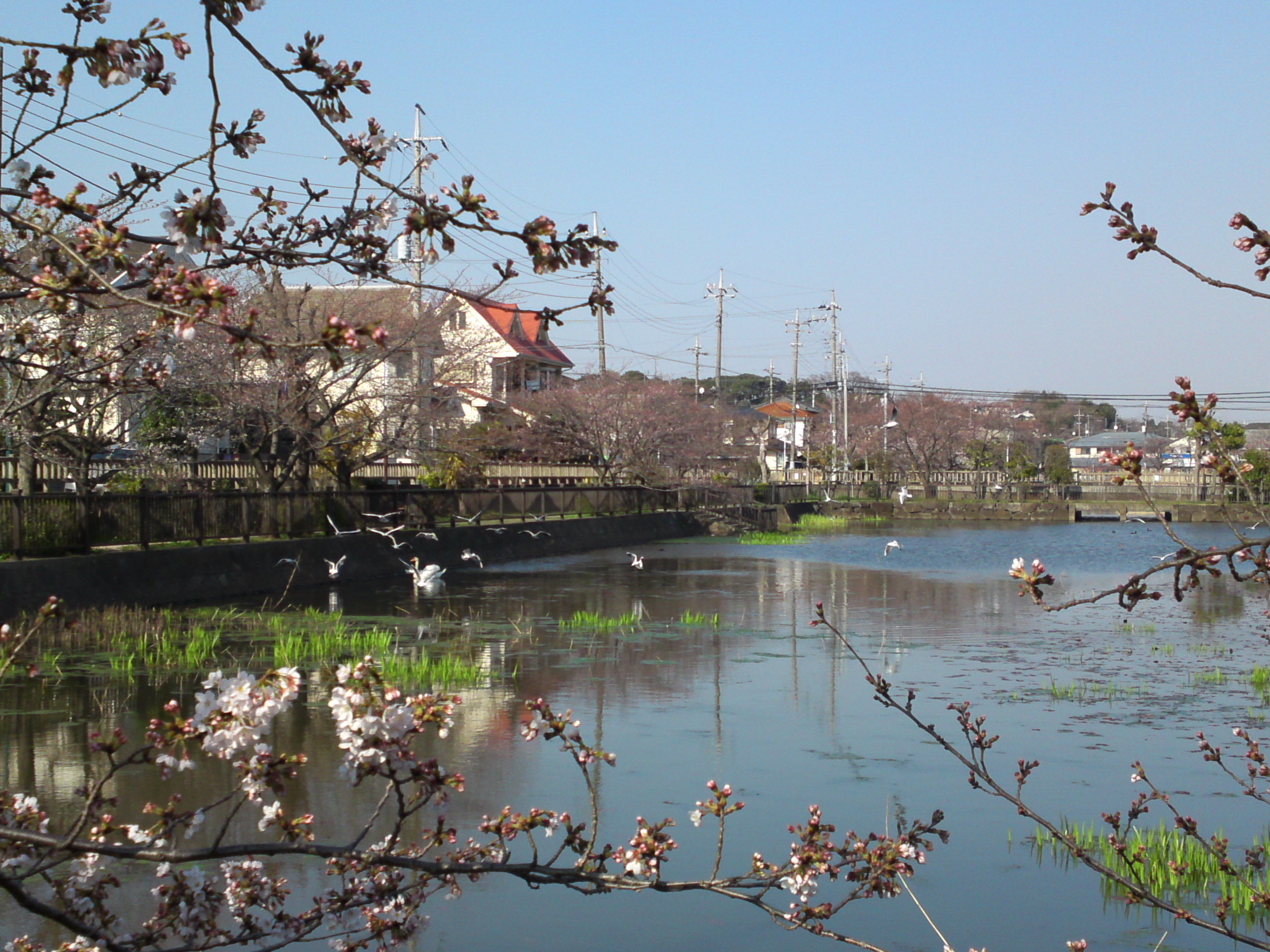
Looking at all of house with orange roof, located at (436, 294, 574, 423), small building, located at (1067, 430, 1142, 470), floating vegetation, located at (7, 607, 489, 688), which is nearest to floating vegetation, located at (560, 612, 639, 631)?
floating vegetation, located at (7, 607, 489, 688)

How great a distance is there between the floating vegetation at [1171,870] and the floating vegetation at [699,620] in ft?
30.5

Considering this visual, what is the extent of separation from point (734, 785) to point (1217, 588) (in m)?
18.9

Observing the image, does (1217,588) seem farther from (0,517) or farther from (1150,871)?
(0,517)

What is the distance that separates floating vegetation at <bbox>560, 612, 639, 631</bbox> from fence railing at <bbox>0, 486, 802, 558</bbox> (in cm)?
630

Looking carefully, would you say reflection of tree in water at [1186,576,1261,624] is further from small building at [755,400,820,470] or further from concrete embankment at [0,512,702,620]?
small building at [755,400,820,470]

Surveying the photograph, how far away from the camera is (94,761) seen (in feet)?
26.6

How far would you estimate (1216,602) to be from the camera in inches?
836

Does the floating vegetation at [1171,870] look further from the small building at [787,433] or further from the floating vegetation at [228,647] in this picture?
the small building at [787,433]

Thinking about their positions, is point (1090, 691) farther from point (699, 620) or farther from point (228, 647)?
point (228, 647)

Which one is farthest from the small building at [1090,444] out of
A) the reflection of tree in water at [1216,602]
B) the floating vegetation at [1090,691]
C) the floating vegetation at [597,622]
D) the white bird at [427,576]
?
the floating vegetation at [1090,691]

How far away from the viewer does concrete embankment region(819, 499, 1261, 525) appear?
181 feet

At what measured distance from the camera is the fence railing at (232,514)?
15555 millimetres

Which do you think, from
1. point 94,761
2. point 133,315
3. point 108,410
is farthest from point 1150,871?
point 108,410

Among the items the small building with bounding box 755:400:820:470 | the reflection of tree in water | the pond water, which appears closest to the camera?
the pond water
